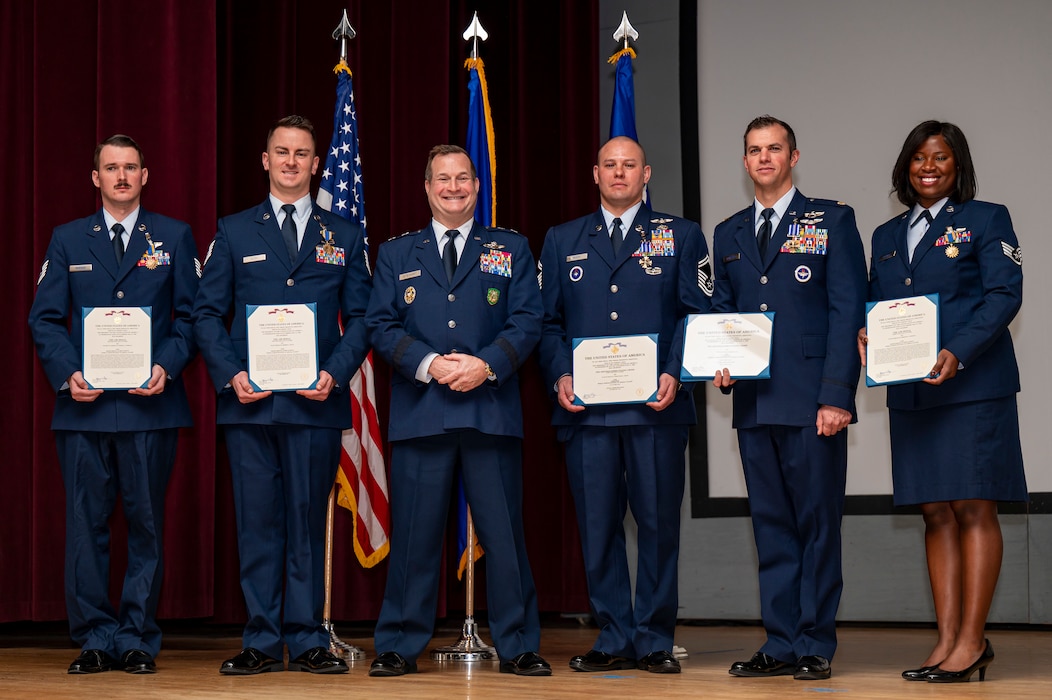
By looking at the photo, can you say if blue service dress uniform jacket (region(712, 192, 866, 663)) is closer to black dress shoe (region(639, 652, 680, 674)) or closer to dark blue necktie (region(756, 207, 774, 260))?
dark blue necktie (region(756, 207, 774, 260))

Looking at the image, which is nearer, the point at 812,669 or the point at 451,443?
the point at 812,669

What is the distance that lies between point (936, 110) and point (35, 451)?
4.65 metres

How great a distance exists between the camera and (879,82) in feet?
19.2

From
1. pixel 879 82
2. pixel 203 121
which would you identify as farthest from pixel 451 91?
pixel 879 82

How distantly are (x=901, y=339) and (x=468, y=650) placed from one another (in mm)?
2117

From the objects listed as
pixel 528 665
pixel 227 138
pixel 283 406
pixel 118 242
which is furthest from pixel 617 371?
pixel 227 138

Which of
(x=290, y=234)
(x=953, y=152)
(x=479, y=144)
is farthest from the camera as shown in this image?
(x=479, y=144)

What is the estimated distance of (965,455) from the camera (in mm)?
3639

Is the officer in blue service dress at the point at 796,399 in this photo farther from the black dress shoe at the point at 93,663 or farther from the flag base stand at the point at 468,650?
the black dress shoe at the point at 93,663

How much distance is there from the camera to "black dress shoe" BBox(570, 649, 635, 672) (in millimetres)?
3816

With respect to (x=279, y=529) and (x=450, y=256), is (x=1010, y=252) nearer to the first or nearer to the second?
(x=450, y=256)

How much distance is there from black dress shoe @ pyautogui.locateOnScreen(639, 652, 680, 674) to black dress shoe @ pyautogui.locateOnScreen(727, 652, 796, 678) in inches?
7.9

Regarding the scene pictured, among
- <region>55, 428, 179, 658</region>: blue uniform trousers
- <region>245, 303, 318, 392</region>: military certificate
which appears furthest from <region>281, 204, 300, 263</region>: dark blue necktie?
<region>55, 428, 179, 658</region>: blue uniform trousers

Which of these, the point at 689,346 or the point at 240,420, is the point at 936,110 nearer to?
the point at 689,346
